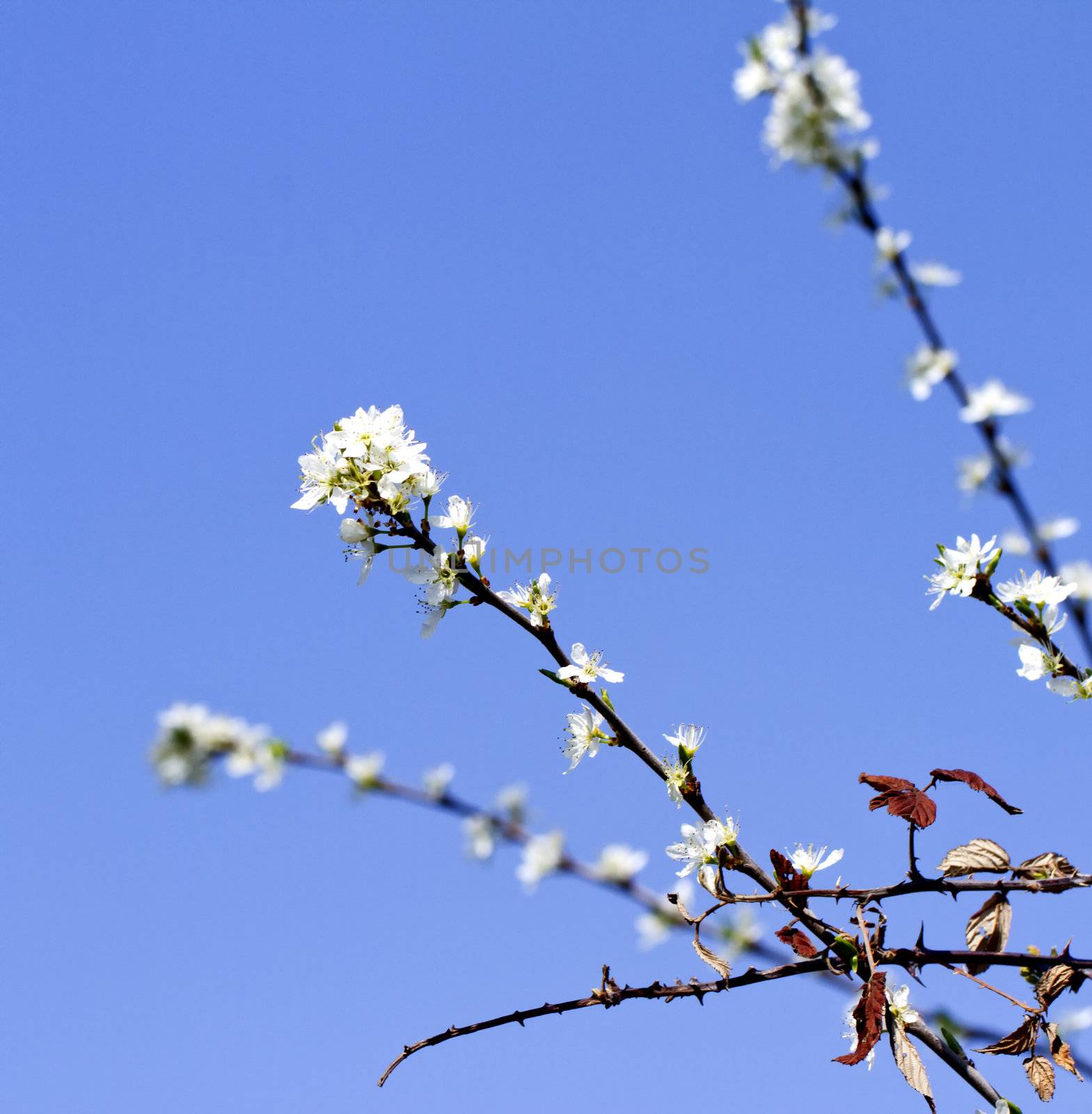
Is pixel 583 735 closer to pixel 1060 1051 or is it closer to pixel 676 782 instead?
pixel 676 782

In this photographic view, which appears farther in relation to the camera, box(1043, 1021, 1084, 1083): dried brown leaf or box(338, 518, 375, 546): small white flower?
box(338, 518, 375, 546): small white flower

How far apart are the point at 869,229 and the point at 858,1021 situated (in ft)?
4.34

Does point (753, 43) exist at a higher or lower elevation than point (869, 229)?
higher

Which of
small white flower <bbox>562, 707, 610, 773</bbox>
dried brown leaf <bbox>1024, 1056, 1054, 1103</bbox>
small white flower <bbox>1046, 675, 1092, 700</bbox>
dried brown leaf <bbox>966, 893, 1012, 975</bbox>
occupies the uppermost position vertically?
small white flower <bbox>562, 707, 610, 773</bbox>

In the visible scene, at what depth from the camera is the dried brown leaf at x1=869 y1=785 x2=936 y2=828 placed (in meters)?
2.03

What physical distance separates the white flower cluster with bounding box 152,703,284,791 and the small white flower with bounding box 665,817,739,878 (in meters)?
0.86

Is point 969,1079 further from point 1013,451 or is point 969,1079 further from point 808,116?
point 808,116

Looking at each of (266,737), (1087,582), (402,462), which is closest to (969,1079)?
(1087,582)

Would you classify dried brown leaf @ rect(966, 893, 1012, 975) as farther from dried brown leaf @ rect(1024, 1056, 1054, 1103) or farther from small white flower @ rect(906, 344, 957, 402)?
small white flower @ rect(906, 344, 957, 402)

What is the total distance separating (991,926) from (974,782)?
0.27 meters

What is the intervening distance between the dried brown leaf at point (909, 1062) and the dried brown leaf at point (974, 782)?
1.49ft

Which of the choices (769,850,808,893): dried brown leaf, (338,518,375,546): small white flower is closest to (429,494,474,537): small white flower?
(338,518,375,546): small white flower

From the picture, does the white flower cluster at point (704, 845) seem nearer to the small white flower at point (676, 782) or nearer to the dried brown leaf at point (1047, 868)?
the small white flower at point (676, 782)

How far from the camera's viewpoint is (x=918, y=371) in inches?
69.7
